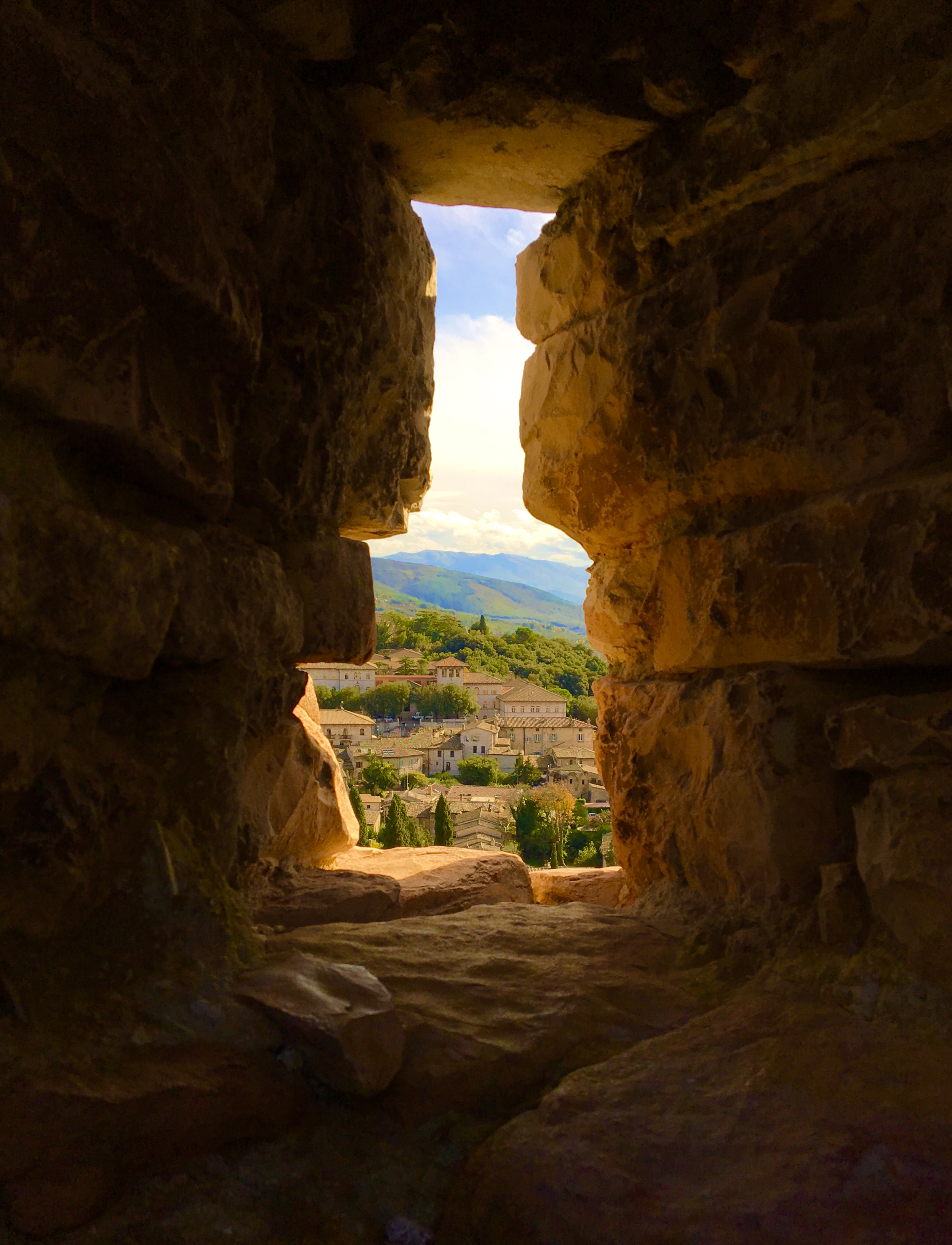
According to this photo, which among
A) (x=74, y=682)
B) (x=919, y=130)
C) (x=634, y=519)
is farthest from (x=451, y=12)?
(x=74, y=682)

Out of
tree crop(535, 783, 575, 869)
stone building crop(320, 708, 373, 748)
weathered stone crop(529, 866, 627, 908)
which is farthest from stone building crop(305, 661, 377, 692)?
weathered stone crop(529, 866, 627, 908)

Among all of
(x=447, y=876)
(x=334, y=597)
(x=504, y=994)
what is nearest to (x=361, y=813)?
(x=447, y=876)

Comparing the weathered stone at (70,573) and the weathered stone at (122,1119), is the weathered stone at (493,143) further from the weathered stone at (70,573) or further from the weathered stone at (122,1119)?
the weathered stone at (122,1119)

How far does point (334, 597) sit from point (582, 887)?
6.08 ft

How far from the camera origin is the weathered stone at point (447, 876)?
3.24 m

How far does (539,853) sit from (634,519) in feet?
25.7

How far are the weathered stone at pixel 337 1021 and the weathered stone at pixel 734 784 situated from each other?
119 cm

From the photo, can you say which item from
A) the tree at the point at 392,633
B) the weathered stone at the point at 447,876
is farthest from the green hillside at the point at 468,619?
the weathered stone at the point at 447,876

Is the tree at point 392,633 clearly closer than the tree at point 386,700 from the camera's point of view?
Yes

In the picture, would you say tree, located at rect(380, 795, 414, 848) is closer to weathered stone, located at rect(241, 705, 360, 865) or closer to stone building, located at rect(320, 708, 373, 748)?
stone building, located at rect(320, 708, 373, 748)

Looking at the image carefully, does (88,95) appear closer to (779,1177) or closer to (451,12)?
(451,12)

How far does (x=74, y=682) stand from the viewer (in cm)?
200

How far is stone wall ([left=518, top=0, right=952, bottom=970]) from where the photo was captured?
2.21m

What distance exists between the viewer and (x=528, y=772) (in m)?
10.6
